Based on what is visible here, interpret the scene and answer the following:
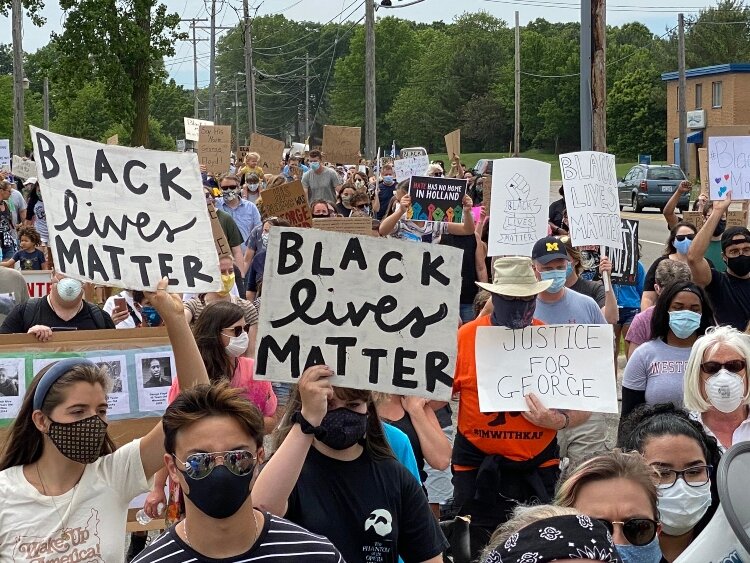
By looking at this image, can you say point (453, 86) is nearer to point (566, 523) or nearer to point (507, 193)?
point (507, 193)

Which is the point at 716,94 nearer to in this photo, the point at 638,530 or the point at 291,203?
the point at 291,203

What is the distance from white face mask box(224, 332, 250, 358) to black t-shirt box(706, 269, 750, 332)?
121 inches

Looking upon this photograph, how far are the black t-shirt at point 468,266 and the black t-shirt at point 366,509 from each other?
21.7 ft

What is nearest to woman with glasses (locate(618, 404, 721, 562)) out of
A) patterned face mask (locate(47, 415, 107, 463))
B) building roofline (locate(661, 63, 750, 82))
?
patterned face mask (locate(47, 415, 107, 463))

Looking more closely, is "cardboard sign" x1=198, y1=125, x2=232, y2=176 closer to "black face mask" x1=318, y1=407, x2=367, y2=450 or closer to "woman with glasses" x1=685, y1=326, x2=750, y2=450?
"woman with glasses" x1=685, y1=326, x2=750, y2=450

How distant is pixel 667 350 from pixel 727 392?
101cm

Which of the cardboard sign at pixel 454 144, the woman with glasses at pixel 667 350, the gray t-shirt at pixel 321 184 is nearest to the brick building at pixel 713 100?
the cardboard sign at pixel 454 144

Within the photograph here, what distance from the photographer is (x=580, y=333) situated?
5508mm

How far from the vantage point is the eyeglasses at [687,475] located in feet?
13.3

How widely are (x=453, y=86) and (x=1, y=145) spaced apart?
287ft

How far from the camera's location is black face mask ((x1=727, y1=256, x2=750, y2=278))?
7.78 m

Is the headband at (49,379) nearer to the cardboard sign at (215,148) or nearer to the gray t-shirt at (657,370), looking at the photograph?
the gray t-shirt at (657,370)

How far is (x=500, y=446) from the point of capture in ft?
17.6

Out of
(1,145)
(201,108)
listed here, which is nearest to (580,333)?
(1,145)
